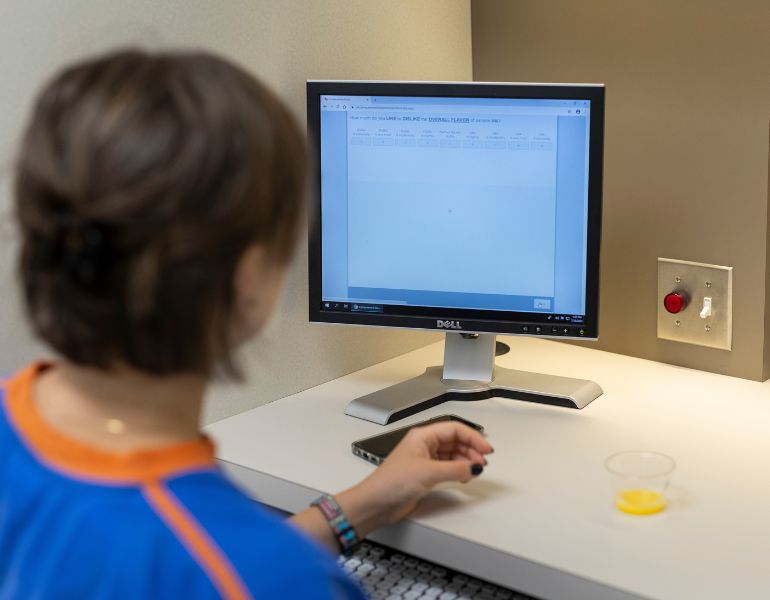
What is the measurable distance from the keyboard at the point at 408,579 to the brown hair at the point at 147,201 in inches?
22.8

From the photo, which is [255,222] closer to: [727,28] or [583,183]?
[583,183]

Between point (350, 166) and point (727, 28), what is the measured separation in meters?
0.60

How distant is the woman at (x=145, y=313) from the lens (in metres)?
0.65

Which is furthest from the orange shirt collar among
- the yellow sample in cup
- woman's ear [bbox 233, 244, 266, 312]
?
the yellow sample in cup

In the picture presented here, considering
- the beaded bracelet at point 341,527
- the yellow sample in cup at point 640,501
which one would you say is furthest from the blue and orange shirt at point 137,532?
the yellow sample in cup at point 640,501

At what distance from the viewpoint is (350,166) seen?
1.53 metres

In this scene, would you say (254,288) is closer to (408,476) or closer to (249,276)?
(249,276)

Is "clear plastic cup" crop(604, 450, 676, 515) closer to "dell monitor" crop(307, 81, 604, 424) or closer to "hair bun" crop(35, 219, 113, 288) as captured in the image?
"dell monitor" crop(307, 81, 604, 424)

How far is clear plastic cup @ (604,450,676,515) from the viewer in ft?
3.97

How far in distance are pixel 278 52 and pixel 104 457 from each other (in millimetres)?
999

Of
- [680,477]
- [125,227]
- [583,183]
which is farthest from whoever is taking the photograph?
[583,183]

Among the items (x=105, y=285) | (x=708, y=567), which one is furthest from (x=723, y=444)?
(x=105, y=285)

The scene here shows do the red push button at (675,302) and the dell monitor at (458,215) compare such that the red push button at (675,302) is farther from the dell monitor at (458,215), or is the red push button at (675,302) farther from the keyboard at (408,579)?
the keyboard at (408,579)

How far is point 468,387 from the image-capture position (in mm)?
1586
